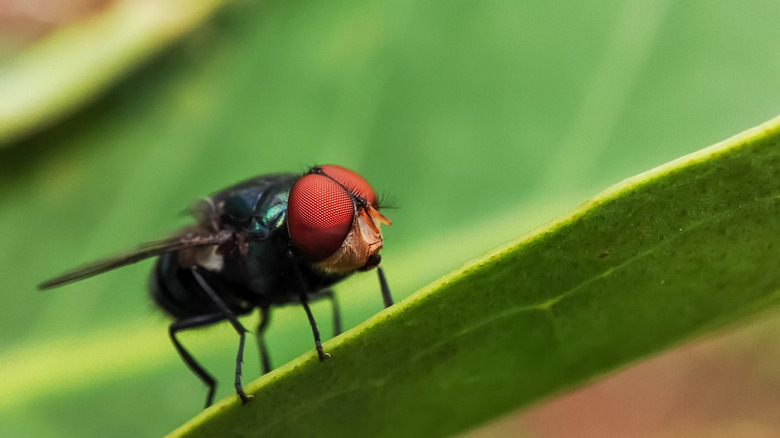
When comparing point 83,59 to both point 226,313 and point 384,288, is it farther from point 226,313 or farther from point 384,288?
point 384,288

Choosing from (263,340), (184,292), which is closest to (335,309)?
(263,340)

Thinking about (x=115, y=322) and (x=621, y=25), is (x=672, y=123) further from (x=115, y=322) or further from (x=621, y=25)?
(x=115, y=322)

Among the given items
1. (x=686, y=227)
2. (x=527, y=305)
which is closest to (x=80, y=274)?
(x=527, y=305)

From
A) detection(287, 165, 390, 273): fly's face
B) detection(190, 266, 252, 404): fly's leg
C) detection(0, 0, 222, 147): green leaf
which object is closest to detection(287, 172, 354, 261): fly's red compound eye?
detection(287, 165, 390, 273): fly's face

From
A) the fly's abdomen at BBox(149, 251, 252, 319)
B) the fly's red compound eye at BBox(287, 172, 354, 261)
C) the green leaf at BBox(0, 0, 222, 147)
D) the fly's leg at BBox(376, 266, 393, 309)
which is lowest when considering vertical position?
the fly's leg at BBox(376, 266, 393, 309)

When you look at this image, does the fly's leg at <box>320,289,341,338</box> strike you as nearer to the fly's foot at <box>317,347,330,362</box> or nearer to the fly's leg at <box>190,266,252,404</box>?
the fly's leg at <box>190,266,252,404</box>

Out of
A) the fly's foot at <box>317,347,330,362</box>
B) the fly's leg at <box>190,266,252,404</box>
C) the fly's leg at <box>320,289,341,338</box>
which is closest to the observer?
the fly's foot at <box>317,347,330,362</box>

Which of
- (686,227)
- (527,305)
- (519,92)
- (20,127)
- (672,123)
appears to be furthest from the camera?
(20,127)
